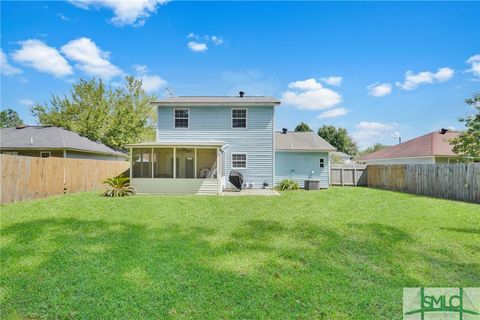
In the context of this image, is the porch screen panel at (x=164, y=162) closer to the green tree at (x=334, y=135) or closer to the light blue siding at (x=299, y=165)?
the light blue siding at (x=299, y=165)

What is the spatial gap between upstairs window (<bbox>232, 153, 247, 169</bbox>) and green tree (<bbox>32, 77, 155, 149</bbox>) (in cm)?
1724

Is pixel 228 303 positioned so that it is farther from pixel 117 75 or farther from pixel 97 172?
pixel 117 75

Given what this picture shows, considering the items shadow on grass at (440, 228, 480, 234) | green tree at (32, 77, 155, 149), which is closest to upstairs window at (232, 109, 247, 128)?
shadow on grass at (440, 228, 480, 234)

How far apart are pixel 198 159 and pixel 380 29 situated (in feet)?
37.9

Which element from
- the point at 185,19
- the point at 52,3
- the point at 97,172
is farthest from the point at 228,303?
the point at 97,172

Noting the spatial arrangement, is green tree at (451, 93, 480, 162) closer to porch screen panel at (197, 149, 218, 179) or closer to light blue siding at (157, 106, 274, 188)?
light blue siding at (157, 106, 274, 188)

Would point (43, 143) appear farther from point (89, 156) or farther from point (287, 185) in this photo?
point (287, 185)

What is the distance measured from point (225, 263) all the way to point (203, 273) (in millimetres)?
517

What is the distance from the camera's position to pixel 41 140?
18.5 metres

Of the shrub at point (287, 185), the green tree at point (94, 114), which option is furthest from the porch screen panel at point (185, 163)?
the green tree at point (94, 114)

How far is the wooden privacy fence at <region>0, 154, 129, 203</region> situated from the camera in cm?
965

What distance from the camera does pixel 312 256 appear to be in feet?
15.7

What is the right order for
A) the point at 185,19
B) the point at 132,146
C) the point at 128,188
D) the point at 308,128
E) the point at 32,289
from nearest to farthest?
the point at 32,289, the point at 185,19, the point at 128,188, the point at 132,146, the point at 308,128
